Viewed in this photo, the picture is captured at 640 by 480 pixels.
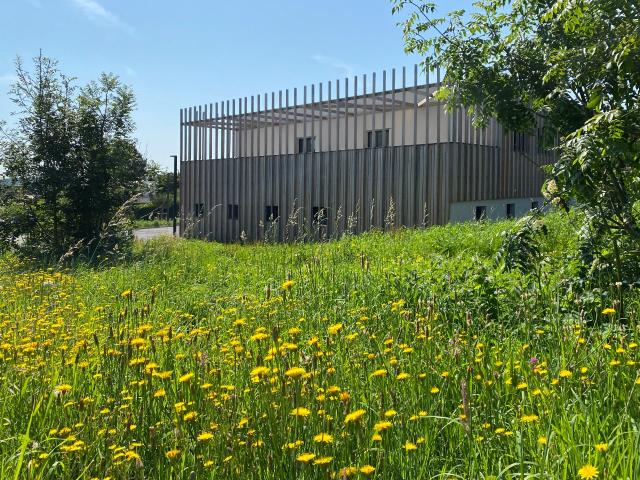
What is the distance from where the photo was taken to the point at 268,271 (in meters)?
9.33

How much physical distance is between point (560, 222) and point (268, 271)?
591 cm

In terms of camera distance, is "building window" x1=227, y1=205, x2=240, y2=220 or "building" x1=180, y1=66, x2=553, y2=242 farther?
"building window" x1=227, y1=205, x2=240, y2=220

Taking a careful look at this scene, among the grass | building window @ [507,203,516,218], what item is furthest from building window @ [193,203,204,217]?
the grass

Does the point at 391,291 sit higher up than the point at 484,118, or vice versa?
the point at 484,118

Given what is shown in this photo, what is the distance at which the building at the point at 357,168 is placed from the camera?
18.3 meters

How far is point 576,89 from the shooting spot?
18.6 feet

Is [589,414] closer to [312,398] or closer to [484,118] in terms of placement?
[312,398]

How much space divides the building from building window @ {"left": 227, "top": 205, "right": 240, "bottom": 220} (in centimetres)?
4

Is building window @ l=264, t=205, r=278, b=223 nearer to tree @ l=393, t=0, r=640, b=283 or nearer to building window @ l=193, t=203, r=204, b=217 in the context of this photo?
building window @ l=193, t=203, r=204, b=217

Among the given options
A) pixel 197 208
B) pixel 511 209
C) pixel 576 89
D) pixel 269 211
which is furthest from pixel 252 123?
pixel 576 89


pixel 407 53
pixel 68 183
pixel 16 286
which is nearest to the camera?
pixel 407 53

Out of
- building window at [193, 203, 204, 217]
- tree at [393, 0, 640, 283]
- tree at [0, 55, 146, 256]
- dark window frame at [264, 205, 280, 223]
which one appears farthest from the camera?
building window at [193, 203, 204, 217]

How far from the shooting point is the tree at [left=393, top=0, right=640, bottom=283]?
14.0 ft

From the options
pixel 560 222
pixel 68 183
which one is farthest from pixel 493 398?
pixel 68 183
